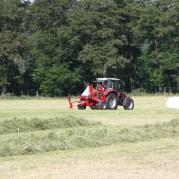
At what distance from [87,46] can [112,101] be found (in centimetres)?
4362

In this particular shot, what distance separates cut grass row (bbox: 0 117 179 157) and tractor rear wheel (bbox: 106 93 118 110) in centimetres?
1455

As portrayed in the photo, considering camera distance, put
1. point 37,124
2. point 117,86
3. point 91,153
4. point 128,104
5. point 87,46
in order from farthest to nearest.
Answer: point 87,46, point 117,86, point 128,104, point 37,124, point 91,153

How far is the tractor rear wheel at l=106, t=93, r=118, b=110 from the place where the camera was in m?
37.0

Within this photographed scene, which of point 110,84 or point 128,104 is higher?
point 110,84

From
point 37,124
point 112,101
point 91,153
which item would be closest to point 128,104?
point 112,101

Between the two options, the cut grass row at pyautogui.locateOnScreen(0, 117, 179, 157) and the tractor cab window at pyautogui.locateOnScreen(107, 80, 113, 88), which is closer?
the cut grass row at pyautogui.locateOnScreen(0, 117, 179, 157)

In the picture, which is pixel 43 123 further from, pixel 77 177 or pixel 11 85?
pixel 11 85

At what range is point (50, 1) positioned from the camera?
281ft

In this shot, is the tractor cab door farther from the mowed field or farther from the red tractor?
the mowed field

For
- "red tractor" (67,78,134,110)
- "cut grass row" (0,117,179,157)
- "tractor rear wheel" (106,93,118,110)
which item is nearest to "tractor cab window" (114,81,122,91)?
"red tractor" (67,78,134,110)

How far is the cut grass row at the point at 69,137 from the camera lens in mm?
15852

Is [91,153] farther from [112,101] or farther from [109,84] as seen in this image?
[109,84]

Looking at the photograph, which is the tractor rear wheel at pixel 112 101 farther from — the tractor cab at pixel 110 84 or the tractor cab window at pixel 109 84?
the tractor cab window at pixel 109 84

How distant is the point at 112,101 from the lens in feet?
122
